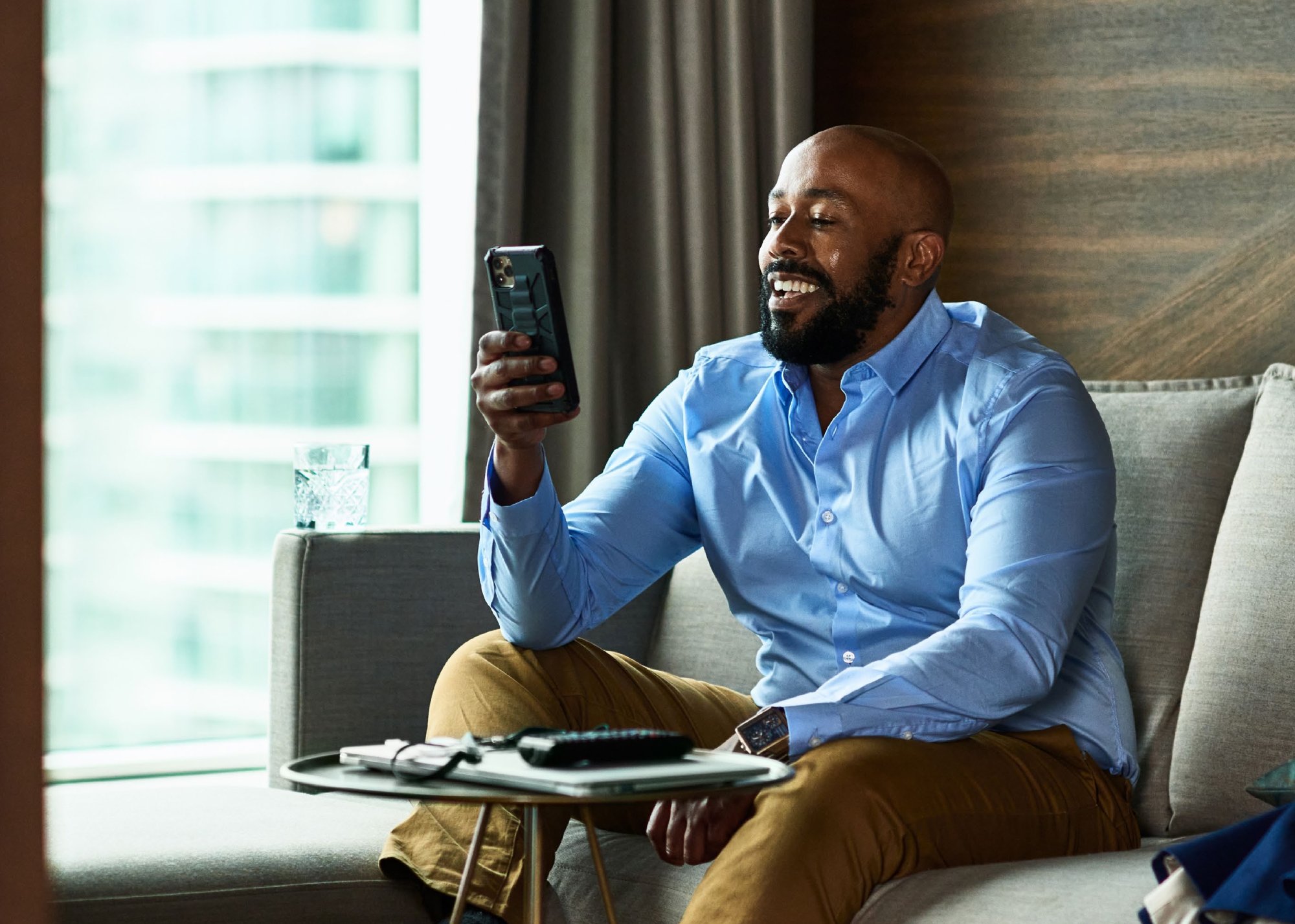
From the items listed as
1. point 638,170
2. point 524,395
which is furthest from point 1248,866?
point 638,170

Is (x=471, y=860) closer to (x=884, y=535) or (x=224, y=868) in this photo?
(x=224, y=868)

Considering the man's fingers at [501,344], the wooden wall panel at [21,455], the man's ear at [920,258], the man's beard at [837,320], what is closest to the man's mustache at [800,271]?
the man's beard at [837,320]

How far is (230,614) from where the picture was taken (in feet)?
9.20

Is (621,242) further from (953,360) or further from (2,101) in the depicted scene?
(2,101)

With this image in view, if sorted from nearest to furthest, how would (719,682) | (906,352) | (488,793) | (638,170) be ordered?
(488,793) → (906,352) → (719,682) → (638,170)

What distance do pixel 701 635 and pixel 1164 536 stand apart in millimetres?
684

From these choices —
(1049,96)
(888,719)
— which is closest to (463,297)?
(1049,96)

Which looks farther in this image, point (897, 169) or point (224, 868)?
point (897, 169)

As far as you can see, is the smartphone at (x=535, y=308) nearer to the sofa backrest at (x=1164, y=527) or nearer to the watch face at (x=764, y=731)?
the watch face at (x=764, y=731)

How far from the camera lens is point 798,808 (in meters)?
1.36

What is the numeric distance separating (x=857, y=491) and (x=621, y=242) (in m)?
1.12

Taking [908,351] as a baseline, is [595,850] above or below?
below

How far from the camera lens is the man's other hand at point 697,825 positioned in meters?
1.40

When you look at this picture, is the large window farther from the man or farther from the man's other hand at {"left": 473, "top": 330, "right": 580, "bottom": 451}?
the man's other hand at {"left": 473, "top": 330, "right": 580, "bottom": 451}
